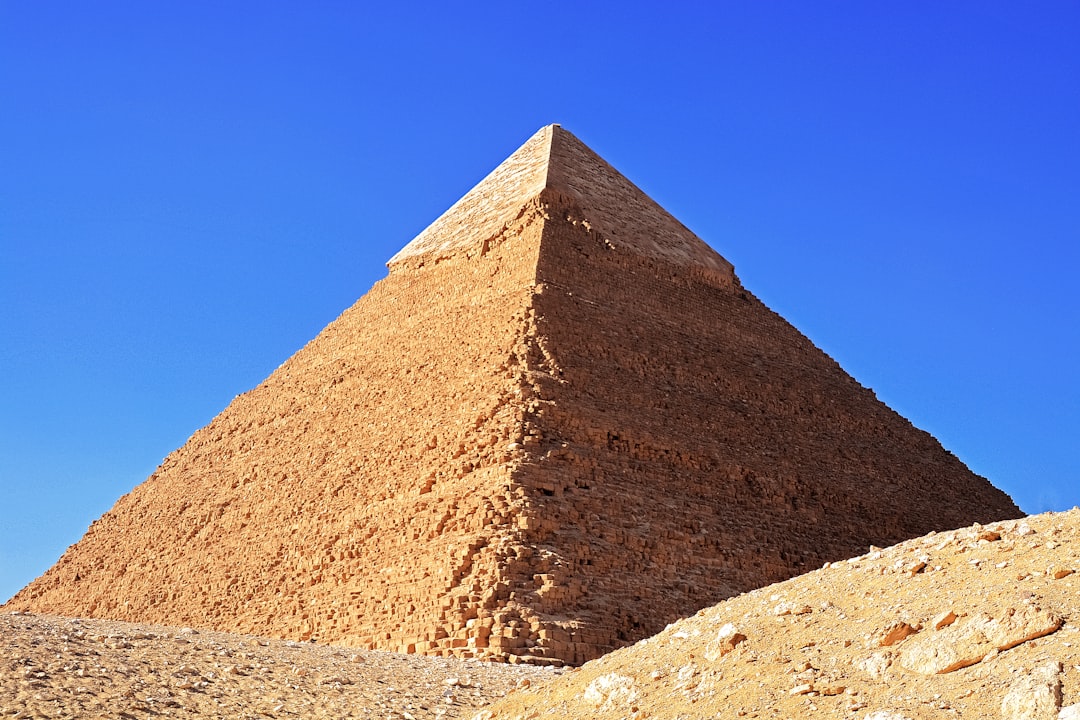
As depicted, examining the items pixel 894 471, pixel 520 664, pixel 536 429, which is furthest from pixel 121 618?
pixel 894 471

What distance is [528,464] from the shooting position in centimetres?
2009

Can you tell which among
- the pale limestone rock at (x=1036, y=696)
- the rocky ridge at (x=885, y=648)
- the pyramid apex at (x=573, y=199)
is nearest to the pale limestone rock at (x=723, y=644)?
the rocky ridge at (x=885, y=648)

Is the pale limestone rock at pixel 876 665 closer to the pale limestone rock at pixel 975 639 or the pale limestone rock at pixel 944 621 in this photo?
the pale limestone rock at pixel 975 639

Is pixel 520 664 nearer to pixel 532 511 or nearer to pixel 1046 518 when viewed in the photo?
pixel 532 511

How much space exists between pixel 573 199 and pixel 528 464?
35.8 ft

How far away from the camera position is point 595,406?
2281cm

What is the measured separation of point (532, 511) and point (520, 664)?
12.1ft

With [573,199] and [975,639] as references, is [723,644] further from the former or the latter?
[573,199]

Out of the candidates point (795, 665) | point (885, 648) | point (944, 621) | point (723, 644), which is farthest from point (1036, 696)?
point (723, 644)

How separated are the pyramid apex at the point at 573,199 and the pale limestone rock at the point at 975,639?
22.2 meters

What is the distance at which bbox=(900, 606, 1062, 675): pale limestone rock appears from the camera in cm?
669

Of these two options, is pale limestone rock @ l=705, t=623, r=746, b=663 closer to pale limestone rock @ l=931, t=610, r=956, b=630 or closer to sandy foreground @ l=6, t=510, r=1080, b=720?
sandy foreground @ l=6, t=510, r=1080, b=720

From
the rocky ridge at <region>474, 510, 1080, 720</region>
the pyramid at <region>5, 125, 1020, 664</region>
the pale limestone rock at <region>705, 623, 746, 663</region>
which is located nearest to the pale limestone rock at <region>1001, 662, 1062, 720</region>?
the rocky ridge at <region>474, 510, 1080, 720</region>

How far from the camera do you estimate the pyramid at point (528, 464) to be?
61.3ft
